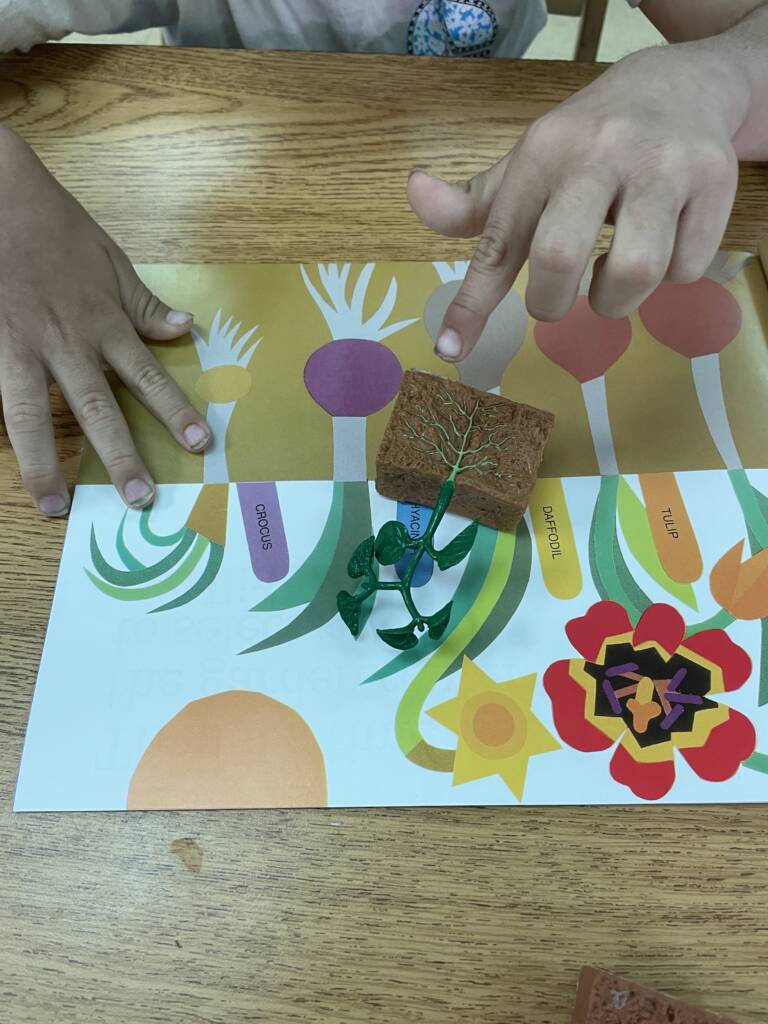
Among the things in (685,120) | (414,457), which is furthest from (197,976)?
(685,120)

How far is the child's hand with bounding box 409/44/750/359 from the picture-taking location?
51cm

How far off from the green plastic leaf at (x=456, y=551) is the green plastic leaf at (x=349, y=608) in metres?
0.07

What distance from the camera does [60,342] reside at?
25.0 inches

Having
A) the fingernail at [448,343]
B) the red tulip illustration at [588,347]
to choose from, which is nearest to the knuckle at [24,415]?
the fingernail at [448,343]

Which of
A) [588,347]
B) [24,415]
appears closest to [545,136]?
[588,347]

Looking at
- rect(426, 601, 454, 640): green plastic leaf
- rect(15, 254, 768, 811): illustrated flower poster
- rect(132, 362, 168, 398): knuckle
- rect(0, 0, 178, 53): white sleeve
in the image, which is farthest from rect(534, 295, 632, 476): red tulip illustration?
rect(0, 0, 178, 53): white sleeve

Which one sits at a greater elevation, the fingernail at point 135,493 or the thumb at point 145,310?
the thumb at point 145,310

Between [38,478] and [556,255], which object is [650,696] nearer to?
[556,255]

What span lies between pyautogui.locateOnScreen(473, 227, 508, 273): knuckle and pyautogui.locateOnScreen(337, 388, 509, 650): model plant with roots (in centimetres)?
10

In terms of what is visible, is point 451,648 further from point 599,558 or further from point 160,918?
point 160,918

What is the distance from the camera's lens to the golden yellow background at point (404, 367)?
2.11 feet

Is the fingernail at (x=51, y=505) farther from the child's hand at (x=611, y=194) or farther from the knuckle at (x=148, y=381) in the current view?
the child's hand at (x=611, y=194)

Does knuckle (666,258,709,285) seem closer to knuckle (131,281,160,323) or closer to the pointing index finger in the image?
the pointing index finger

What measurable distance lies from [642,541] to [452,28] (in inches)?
22.5
